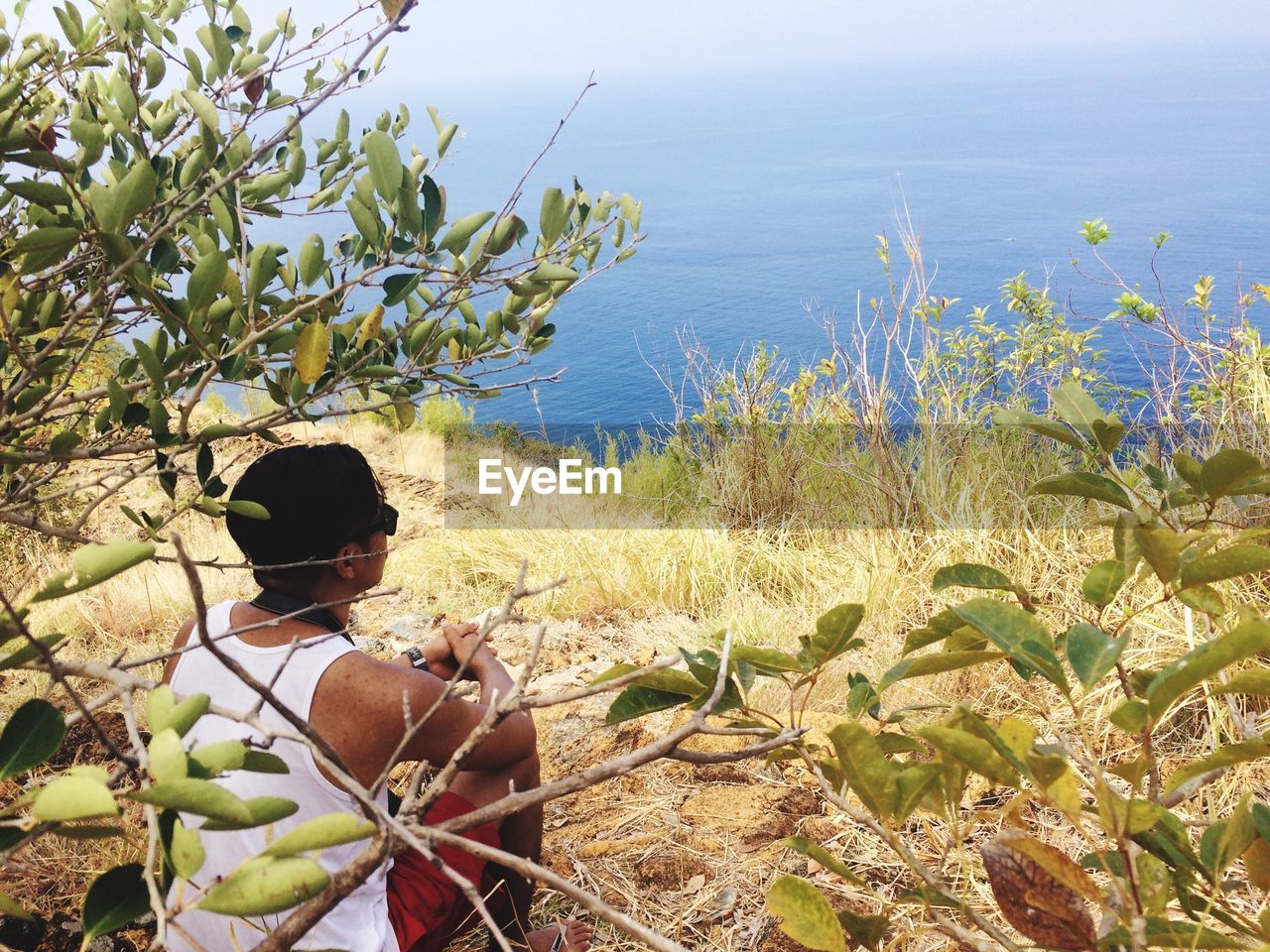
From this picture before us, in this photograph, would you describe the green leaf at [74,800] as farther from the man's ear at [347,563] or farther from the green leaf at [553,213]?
the man's ear at [347,563]

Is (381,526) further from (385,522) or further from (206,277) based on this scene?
(206,277)

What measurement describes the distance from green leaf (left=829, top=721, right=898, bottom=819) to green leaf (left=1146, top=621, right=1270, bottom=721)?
0.61 ft

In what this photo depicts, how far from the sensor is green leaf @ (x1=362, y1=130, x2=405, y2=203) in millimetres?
1274

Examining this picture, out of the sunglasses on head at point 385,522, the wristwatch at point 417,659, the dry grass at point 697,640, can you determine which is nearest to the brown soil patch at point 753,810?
the dry grass at point 697,640

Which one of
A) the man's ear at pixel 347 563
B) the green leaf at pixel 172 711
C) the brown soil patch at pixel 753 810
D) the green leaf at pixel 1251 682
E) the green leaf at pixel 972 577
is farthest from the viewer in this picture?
the brown soil patch at pixel 753 810

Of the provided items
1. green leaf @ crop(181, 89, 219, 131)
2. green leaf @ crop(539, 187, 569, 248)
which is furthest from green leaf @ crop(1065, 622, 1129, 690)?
green leaf @ crop(181, 89, 219, 131)

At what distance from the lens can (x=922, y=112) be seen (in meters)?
78.0

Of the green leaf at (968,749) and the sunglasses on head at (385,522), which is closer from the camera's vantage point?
the green leaf at (968,749)

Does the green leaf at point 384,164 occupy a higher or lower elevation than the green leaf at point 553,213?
higher

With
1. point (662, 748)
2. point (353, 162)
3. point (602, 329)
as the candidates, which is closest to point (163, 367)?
point (353, 162)

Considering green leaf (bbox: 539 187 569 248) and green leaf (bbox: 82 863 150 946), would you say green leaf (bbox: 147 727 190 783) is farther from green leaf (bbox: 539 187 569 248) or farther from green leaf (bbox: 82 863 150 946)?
green leaf (bbox: 539 187 569 248)

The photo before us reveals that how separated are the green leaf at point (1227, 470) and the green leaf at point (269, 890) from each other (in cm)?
74
